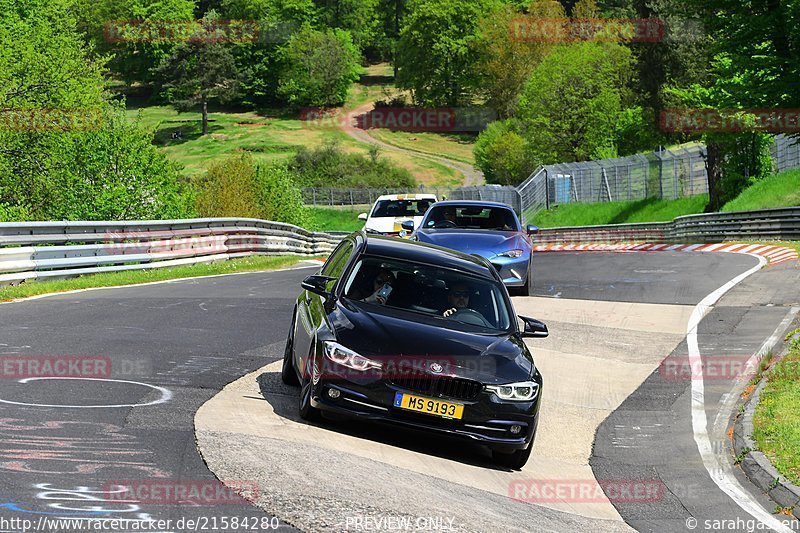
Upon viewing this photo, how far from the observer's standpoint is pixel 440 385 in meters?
8.46

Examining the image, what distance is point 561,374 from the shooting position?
43.3ft

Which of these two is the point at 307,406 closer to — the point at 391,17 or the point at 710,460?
the point at 710,460

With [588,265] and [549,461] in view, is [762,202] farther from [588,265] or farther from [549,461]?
[549,461]

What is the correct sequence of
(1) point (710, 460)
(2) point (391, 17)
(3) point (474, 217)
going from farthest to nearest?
(2) point (391, 17) < (3) point (474, 217) < (1) point (710, 460)

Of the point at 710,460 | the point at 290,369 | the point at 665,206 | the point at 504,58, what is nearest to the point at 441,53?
the point at 504,58

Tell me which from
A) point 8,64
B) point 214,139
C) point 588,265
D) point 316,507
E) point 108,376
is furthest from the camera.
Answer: point 214,139

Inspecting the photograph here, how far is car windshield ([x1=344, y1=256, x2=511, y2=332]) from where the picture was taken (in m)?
9.63

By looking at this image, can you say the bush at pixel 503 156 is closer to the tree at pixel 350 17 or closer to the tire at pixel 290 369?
the tree at pixel 350 17

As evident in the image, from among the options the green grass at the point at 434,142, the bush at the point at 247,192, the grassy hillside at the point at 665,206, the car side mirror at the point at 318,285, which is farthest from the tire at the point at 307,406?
the green grass at the point at 434,142

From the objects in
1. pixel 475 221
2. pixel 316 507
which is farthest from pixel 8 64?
pixel 316 507

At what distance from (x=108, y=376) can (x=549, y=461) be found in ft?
13.0

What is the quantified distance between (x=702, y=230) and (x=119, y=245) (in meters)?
25.6

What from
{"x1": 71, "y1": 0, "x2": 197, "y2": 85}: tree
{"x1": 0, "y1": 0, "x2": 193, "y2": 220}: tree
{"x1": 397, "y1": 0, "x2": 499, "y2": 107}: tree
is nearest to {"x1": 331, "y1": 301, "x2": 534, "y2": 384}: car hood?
{"x1": 0, "y1": 0, "x2": 193, "y2": 220}: tree

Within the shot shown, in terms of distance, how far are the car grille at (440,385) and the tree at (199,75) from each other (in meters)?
118
